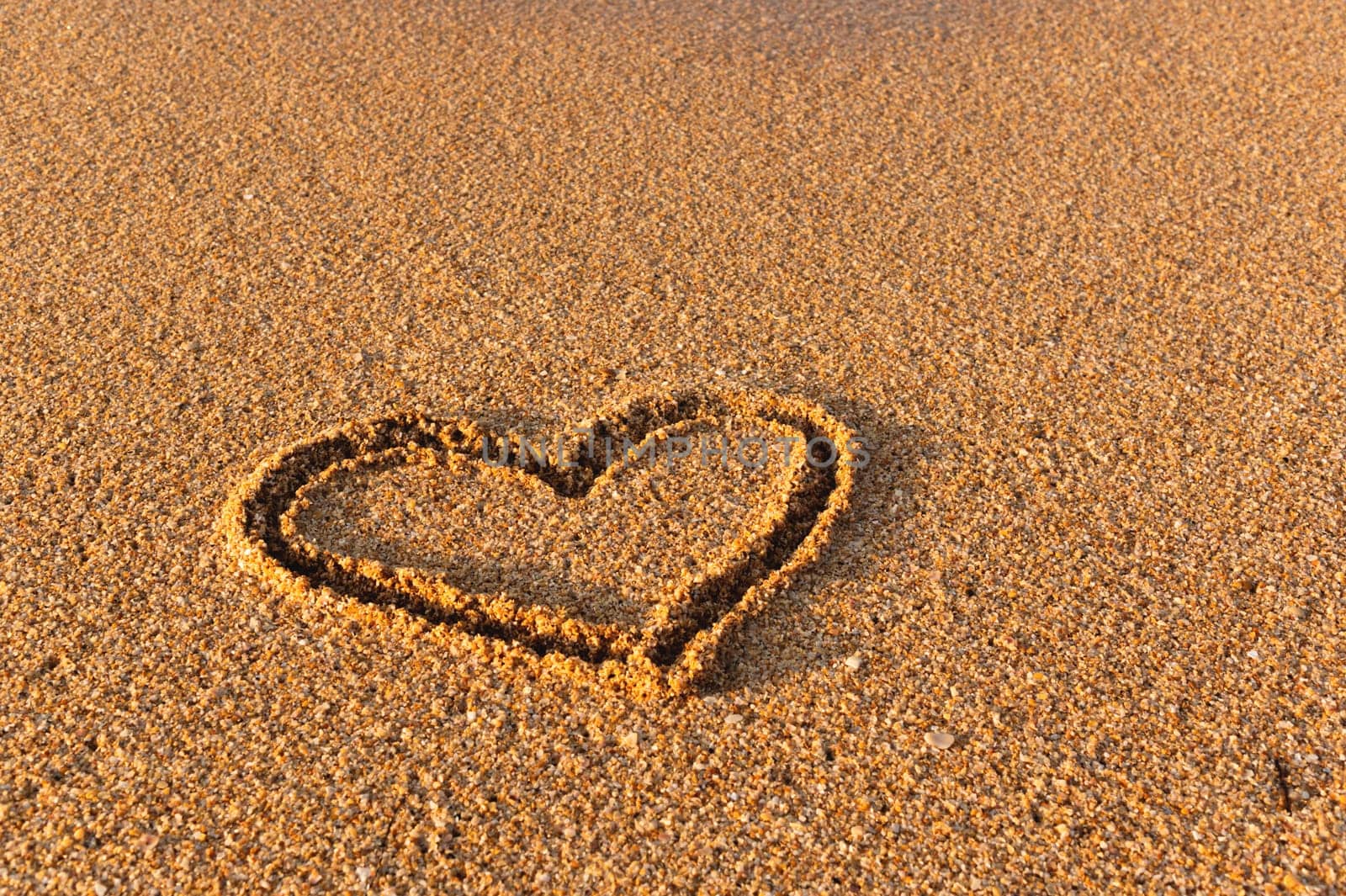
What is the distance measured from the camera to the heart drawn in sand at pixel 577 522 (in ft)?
6.22

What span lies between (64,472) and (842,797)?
1.49 m

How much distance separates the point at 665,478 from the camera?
2.18 metres

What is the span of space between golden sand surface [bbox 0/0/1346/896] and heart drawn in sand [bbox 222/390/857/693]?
11mm

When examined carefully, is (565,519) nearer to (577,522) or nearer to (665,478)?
(577,522)

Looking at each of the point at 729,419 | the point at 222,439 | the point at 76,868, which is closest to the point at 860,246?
the point at 729,419

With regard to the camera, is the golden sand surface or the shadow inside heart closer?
the golden sand surface

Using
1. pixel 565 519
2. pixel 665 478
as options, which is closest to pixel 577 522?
pixel 565 519

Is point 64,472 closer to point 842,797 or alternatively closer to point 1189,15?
point 842,797

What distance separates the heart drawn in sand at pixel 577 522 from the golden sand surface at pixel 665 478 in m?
0.01

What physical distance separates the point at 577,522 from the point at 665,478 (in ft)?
0.63

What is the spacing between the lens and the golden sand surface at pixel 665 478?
164 cm

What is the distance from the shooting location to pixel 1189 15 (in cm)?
420

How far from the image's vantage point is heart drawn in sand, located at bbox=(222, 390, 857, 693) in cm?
190

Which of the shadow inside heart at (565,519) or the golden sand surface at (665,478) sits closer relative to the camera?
the golden sand surface at (665,478)
